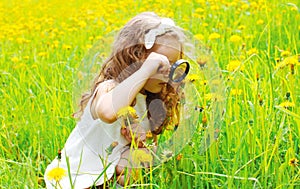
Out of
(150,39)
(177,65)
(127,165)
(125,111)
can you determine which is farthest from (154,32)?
(127,165)

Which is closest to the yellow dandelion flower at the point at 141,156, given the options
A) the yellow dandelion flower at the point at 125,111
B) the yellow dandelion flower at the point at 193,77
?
the yellow dandelion flower at the point at 125,111

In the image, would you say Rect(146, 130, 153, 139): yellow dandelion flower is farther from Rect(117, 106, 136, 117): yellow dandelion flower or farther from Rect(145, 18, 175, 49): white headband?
Rect(145, 18, 175, 49): white headband

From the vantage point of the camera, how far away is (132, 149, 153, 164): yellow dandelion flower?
148 cm

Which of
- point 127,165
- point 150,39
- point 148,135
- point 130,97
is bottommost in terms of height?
point 127,165

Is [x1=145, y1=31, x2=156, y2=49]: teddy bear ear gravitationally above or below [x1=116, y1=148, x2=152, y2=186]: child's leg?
above

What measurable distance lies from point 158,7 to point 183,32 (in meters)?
2.52

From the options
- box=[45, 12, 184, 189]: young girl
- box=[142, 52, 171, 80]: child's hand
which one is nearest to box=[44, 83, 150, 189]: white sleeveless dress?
box=[45, 12, 184, 189]: young girl

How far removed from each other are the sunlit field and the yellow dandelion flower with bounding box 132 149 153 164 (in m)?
0.04

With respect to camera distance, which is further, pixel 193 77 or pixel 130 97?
pixel 193 77

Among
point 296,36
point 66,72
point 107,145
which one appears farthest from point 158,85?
point 296,36

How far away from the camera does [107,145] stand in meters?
1.63

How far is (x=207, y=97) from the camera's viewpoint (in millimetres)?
1566

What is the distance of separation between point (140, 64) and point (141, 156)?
0.81 feet

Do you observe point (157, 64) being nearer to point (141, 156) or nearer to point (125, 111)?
point (125, 111)
